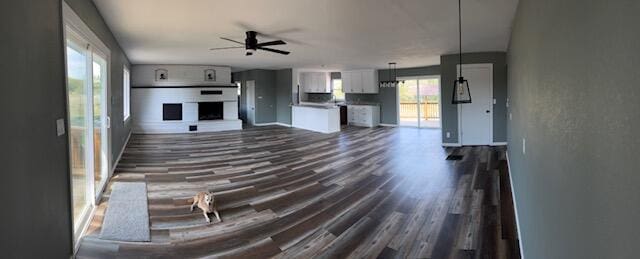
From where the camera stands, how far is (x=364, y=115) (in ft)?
41.5

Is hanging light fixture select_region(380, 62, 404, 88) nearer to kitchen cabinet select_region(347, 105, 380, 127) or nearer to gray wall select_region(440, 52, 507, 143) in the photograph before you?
kitchen cabinet select_region(347, 105, 380, 127)

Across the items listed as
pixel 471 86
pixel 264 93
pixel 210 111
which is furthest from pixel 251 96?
pixel 471 86

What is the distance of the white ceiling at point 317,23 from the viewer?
12.6 feet

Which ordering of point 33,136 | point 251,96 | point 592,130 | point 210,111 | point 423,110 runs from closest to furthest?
point 592,130, point 33,136, point 210,111, point 423,110, point 251,96

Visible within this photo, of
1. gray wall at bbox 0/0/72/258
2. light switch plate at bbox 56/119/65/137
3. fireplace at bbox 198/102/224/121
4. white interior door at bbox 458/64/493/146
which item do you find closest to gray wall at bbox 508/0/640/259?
gray wall at bbox 0/0/72/258

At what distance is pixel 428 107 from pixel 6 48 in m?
12.1

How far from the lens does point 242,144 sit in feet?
28.1

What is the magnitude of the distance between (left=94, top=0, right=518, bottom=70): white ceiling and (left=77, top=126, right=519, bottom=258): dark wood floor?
2103mm

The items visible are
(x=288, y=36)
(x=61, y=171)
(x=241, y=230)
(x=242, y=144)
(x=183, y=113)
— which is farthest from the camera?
(x=183, y=113)

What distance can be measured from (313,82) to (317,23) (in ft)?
28.6

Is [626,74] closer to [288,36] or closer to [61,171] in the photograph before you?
[61,171]

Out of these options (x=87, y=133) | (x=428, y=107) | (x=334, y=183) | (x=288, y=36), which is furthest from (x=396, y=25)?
(x=428, y=107)

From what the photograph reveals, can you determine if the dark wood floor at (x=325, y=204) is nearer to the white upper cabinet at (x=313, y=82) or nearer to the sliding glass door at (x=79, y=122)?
the sliding glass door at (x=79, y=122)

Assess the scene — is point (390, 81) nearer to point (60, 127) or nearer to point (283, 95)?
point (283, 95)
